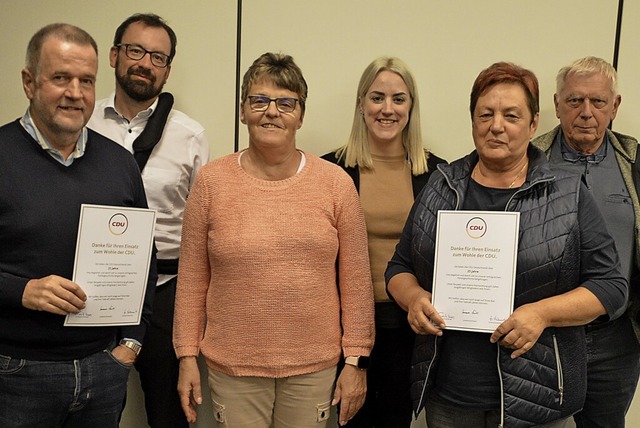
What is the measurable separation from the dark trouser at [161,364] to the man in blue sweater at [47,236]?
654 mm

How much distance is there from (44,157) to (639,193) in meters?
1.99

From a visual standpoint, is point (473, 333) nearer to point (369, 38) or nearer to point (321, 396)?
point (321, 396)

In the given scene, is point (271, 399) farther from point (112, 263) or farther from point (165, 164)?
point (165, 164)

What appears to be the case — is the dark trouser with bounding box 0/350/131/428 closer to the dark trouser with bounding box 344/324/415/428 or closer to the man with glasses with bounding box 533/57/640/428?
the dark trouser with bounding box 344/324/415/428

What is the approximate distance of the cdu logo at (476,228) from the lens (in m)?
1.56

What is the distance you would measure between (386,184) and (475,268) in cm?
77

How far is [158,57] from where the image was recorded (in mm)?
2314

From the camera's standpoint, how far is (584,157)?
2205 millimetres

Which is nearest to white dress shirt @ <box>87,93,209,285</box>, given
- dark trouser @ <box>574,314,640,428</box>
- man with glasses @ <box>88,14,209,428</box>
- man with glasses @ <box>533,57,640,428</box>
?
man with glasses @ <box>88,14,209,428</box>

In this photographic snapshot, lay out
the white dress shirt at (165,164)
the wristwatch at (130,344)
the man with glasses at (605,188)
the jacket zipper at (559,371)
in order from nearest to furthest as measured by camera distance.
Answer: the jacket zipper at (559,371), the wristwatch at (130,344), the man with glasses at (605,188), the white dress shirt at (165,164)

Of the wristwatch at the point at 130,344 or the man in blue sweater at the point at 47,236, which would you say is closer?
the man in blue sweater at the point at 47,236

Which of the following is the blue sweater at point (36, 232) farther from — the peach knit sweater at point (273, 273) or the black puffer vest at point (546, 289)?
the black puffer vest at point (546, 289)

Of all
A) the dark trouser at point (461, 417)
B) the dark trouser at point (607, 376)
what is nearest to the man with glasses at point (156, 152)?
the dark trouser at point (461, 417)

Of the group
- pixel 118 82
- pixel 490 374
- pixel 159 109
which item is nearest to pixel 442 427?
pixel 490 374
